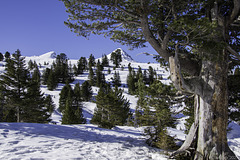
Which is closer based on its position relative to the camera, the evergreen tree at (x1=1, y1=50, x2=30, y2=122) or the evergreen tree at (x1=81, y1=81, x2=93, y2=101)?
the evergreen tree at (x1=1, y1=50, x2=30, y2=122)

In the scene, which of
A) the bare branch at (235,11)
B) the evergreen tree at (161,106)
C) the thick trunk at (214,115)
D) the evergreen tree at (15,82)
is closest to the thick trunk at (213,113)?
the thick trunk at (214,115)

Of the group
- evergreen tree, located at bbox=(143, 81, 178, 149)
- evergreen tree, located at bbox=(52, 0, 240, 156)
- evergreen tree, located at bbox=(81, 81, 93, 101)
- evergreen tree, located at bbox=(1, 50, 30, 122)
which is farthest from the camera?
evergreen tree, located at bbox=(81, 81, 93, 101)

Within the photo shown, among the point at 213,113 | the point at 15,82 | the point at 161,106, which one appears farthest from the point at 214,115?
the point at 15,82

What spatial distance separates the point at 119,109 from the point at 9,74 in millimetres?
16044

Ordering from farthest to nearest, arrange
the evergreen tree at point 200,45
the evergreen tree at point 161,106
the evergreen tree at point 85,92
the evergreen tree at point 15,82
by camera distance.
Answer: the evergreen tree at point 85,92 → the evergreen tree at point 15,82 → the evergreen tree at point 161,106 → the evergreen tree at point 200,45

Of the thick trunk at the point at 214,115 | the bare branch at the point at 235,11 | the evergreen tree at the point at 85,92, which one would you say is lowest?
the evergreen tree at the point at 85,92

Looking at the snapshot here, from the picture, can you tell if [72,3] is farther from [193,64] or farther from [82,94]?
[82,94]

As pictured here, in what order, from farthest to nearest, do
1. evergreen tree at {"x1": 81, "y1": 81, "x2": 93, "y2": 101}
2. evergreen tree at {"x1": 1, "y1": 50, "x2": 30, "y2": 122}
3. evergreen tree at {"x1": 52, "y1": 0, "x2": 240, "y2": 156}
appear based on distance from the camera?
evergreen tree at {"x1": 81, "y1": 81, "x2": 93, "y2": 101} → evergreen tree at {"x1": 1, "y1": 50, "x2": 30, "y2": 122} → evergreen tree at {"x1": 52, "y1": 0, "x2": 240, "y2": 156}

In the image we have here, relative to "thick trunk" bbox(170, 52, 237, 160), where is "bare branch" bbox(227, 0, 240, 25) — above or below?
above

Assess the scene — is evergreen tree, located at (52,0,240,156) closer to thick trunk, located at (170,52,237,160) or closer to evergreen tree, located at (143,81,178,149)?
thick trunk, located at (170,52,237,160)

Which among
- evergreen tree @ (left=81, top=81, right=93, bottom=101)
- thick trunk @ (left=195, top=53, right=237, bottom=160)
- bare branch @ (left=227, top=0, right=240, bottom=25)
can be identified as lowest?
evergreen tree @ (left=81, top=81, right=93, bottom=101)

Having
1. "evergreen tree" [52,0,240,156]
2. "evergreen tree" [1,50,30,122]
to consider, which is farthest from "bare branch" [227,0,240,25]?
"evergreen tree" [1,50,30,122]

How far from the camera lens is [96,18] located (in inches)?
191

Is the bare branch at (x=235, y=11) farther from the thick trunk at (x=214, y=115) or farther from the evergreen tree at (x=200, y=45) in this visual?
the thick trunk at (x=214, y=115)
